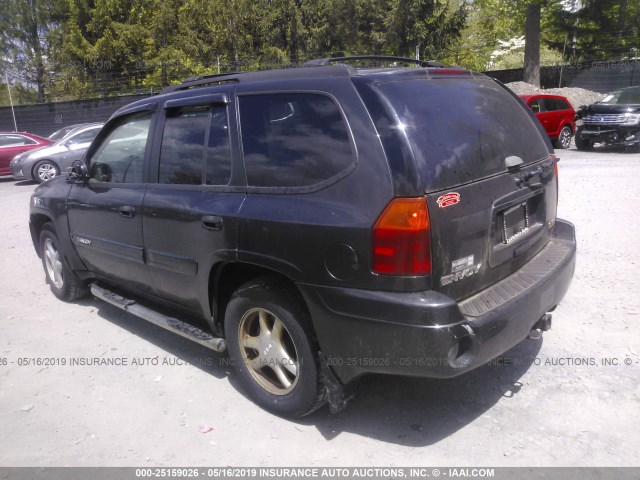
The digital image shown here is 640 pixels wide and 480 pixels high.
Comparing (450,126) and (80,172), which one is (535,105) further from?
(450,126)

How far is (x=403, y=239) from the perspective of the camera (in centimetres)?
271

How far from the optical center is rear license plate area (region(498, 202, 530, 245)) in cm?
323

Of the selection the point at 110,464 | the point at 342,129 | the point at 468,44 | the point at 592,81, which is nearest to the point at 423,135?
the point at 342,129

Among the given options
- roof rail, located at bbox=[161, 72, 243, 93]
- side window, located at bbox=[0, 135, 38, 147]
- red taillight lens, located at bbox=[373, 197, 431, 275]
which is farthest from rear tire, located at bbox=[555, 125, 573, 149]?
red taillight lens, located at bbox=[373, 197, 431, 275]

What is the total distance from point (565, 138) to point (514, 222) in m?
16.5

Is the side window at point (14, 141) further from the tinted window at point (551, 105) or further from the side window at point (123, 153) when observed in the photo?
the tinted window at point (551, 105)

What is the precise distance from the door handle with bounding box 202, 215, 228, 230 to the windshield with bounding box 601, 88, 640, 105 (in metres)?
16.2

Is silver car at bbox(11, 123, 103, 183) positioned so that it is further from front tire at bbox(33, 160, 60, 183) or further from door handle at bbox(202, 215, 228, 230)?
door handle at bbox(202, 215, 228, 230)

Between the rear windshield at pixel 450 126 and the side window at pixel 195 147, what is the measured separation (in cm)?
108

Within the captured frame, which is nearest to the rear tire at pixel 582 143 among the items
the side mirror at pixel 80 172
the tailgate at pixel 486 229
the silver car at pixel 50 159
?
the silver car at pixel 50 159

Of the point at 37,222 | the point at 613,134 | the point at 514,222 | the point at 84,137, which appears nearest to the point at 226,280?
the point at 514,222

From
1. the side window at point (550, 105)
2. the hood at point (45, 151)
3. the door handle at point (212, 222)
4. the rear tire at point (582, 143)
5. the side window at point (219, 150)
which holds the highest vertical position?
the side window at point (219, 150)

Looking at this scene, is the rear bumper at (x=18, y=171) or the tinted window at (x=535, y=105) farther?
the tinted window at (x=535, y=105)

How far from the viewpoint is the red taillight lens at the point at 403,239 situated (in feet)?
8.84
